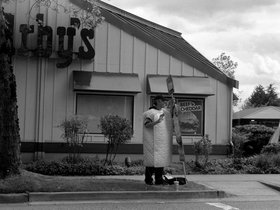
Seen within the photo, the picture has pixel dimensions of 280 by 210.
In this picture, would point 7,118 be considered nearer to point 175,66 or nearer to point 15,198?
point 15,198

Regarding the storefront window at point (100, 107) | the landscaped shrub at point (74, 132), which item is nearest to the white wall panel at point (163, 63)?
the storefront window at point (100, 107)

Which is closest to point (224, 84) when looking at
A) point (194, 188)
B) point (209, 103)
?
point (209, 103)

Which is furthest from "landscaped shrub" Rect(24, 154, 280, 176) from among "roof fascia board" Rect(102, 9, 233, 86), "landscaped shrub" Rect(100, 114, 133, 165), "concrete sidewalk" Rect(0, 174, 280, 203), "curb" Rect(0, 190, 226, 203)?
"curb" Rect(0, 190, 226, 203)

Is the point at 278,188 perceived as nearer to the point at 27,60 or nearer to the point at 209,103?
the point at 209,103

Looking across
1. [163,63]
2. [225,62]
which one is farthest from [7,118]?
[225,62]

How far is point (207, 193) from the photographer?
423 inches

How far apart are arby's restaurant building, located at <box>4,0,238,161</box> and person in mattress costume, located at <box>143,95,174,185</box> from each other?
217 inches

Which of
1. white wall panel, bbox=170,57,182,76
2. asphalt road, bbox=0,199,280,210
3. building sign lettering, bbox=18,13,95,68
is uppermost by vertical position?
building sign lettering, bbox=18,13,95,68

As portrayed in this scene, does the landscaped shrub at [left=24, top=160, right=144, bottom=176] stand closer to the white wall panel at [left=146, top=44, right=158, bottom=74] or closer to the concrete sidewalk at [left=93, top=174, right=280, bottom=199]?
the concrete sidewalk at [left=93, top=174, right=280, bottom=199]

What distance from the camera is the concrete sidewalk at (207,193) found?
9781 millimetres

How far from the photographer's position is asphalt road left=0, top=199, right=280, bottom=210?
30.5ft

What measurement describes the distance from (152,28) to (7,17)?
5873 mm

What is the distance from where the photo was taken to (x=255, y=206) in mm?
9914

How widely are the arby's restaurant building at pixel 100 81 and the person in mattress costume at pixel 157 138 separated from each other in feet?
18.1
